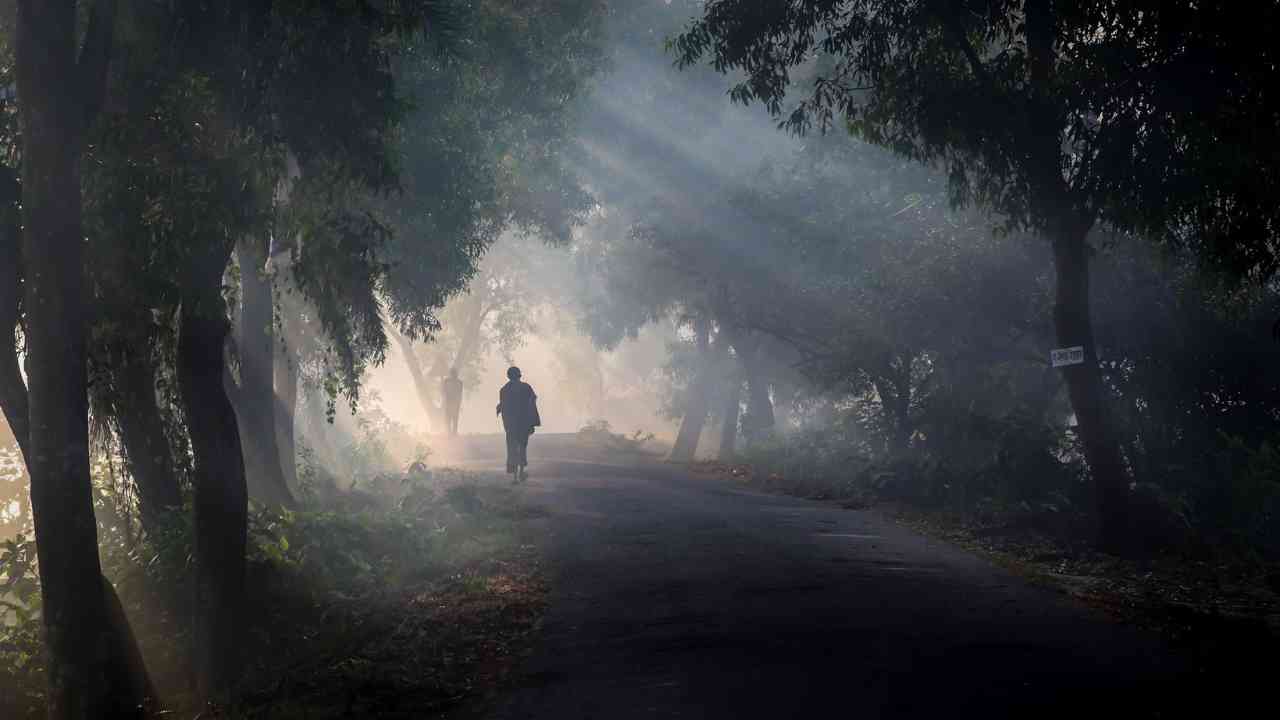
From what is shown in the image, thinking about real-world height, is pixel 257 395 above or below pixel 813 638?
above

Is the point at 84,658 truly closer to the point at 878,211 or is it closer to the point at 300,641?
the point at 300,641

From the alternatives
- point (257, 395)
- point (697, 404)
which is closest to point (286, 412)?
point (257, 395)

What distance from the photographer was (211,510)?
33.4ft

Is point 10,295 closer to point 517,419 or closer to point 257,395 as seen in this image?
point 257,395

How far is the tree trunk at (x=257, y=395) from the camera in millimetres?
17719

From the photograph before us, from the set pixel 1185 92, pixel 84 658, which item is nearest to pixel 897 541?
pixel 1185 92

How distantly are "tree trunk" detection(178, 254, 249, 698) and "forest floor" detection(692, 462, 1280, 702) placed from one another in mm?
7516

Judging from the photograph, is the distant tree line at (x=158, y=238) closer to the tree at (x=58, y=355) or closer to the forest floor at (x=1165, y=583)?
the tree at (x=58, y=355)

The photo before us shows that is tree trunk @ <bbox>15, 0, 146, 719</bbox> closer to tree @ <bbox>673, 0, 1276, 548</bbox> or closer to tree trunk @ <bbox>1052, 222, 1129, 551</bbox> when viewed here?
tree @ <bbox>673, 0, 1276, 548</bbox>

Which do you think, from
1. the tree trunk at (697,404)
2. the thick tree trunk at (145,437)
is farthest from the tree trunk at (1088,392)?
the tree trunk at (697,404)

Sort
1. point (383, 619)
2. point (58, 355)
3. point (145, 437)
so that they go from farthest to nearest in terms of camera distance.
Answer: point (145, 437) → point (383, 619) → point (58, 355)

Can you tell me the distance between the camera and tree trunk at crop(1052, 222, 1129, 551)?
543 inches

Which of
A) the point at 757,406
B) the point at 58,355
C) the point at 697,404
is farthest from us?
the point at 697,404

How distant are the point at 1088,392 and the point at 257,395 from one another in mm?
12458
